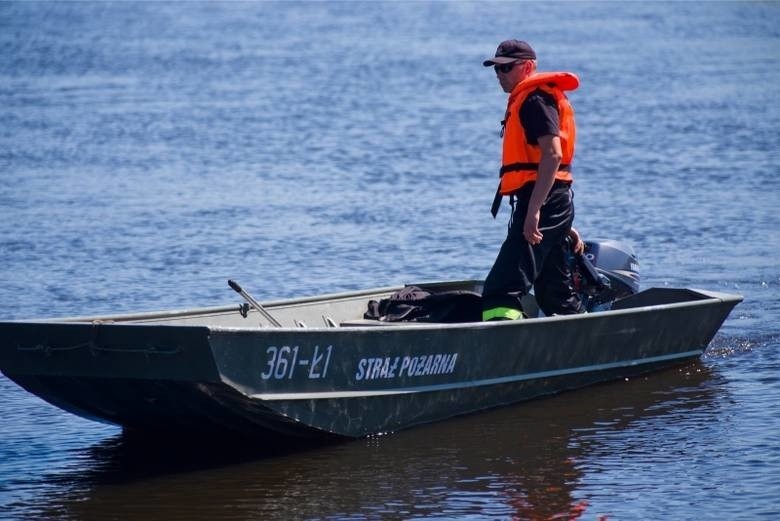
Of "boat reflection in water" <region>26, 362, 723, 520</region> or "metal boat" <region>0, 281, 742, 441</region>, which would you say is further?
"boat reflection in water" <region>26, 362, 723, 520</region>

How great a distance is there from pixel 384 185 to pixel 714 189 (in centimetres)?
382

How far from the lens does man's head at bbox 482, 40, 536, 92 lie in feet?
27.5

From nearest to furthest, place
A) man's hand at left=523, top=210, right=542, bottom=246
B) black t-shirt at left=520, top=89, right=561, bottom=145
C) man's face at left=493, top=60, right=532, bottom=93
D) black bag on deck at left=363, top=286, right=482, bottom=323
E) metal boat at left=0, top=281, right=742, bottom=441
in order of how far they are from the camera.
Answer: metal boat at left=0, top=281, right=742, bottom=441, black t-shirt at left=520, top=89, right=561, bottom=145, man's hand at left=523, top=210, right=542, bottom=246, man's face at left=493, top=60, right=532, bottom=93, black bag on deck at left=363, top=286, right=482, bottom=323

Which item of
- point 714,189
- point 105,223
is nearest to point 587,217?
point 714,189

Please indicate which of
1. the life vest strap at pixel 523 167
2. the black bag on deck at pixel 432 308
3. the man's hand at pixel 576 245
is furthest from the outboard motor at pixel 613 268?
the life vest strap at pixel 523 167

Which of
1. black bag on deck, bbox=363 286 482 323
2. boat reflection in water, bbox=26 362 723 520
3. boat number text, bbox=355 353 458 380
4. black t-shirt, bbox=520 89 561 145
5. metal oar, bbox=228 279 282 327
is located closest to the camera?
boat reflection in water, bbox=26 362 723 520

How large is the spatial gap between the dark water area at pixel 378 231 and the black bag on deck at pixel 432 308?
2.12ft

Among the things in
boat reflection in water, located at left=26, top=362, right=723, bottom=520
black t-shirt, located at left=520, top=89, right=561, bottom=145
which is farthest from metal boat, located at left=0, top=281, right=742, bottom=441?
black t-shirt, located at left=520, top=89, right=561, bottom=145

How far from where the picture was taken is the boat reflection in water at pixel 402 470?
7.28 metres

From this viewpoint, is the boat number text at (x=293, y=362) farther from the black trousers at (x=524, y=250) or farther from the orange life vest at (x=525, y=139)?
the orange life vest at (x=525, y=139)

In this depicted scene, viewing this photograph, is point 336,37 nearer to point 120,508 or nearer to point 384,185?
point 384,185

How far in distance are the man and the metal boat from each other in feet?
0.96

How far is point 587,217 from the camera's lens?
15.7 meters

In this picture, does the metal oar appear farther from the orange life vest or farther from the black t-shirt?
the black t-shirt
